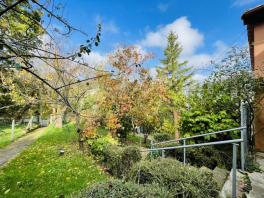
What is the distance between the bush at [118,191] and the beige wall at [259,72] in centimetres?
715

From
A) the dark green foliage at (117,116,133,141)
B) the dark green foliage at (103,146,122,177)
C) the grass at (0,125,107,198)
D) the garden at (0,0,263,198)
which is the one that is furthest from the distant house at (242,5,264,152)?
the dark green foliage at (117,116,133,141)

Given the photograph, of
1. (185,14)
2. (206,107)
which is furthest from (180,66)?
(206,107)

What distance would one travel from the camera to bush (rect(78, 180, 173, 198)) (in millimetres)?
3041

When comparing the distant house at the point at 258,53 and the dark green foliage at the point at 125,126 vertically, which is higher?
the distant house at the point at 258,53

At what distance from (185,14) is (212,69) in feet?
36.1

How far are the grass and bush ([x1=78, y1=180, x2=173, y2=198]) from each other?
3.46 meters

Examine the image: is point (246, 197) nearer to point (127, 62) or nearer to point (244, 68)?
point (244, 68)

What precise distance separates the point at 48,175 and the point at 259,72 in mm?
8284

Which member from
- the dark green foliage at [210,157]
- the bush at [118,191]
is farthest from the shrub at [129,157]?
the bush at [118,191]

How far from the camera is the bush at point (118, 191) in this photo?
3.04 meters

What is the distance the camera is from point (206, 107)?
8.55 meters

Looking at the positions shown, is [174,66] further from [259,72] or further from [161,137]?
[259,72]

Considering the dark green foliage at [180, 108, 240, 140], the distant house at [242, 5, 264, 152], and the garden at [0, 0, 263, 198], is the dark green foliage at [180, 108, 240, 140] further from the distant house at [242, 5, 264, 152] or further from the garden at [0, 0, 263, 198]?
the distant house at [242, 5, 264, 152]

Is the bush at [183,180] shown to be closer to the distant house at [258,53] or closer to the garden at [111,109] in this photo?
the garden at [111,109]
